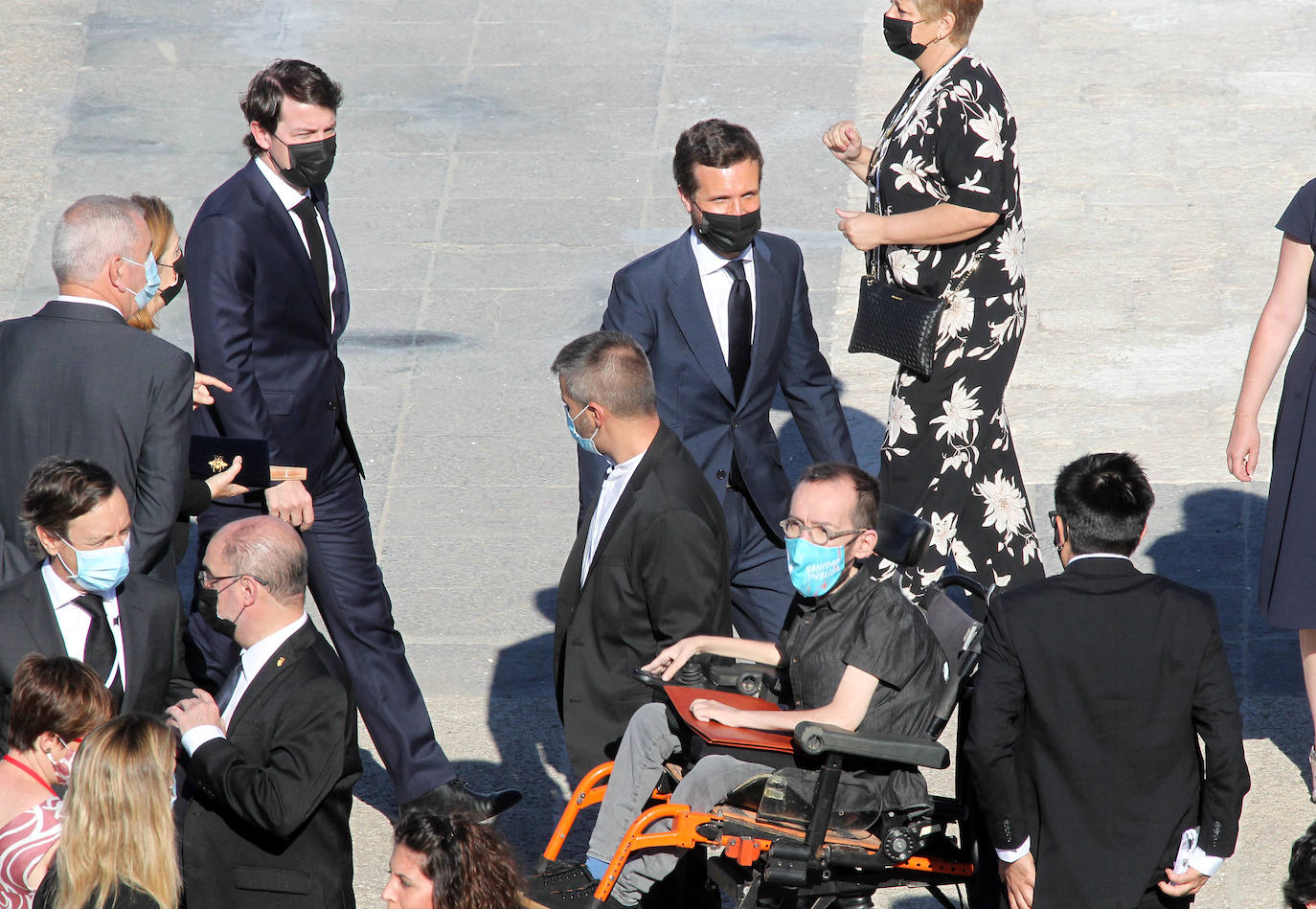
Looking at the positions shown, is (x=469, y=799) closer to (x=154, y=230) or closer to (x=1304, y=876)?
(x=154, y=230)

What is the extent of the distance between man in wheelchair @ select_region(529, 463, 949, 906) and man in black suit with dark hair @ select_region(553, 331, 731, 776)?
→ 0.65 feet

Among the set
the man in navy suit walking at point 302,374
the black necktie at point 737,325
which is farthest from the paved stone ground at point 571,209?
the black necktie at point 737,325

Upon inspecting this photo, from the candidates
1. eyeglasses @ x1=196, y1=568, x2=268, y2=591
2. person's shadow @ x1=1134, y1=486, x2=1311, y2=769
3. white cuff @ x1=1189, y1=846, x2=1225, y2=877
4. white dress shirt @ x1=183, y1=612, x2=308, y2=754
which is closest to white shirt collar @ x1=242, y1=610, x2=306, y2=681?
white dress shirt @ x1=183, y1=612, x2=308, y2=754

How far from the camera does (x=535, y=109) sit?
462 inches

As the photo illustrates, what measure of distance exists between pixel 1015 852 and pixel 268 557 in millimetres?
2032

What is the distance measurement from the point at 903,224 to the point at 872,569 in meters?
1.30

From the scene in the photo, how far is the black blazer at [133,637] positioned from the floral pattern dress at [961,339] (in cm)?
269

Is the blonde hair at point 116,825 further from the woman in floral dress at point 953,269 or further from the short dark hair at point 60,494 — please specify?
the woman in floral dress at point 953,269

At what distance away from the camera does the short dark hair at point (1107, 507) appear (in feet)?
14.1

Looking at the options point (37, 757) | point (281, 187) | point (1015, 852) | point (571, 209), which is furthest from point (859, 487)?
point (571, 209)

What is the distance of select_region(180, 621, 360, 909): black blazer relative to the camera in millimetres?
4211

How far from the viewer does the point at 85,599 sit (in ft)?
15.1

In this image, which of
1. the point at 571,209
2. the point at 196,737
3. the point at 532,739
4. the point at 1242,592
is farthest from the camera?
the point at 571,209

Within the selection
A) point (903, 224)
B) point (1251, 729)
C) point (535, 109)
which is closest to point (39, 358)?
point (903, 224)
